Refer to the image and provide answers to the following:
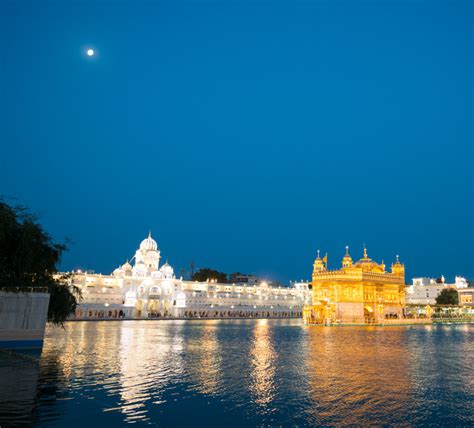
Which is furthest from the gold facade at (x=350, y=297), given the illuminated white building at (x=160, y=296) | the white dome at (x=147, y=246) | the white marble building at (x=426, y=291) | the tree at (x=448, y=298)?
the white marble building at (x=426, y=291)

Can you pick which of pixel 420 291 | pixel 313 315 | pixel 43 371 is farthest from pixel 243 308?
pixel 43 371

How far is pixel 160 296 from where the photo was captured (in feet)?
349

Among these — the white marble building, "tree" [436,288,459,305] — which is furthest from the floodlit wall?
the white marble building

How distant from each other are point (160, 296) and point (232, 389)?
300ft

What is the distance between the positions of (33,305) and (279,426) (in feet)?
63.0

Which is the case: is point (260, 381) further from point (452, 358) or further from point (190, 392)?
point (452, 358)

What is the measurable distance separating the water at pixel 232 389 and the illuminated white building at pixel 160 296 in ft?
226

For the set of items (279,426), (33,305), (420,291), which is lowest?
(279,426)

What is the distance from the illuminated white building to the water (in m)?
69.0

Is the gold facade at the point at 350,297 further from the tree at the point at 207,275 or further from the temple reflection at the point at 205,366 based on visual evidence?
the tree at the point at 207,275

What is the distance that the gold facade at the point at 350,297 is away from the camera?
238ft

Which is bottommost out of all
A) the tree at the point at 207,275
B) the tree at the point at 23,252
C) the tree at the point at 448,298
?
the tree at the point at 23,252

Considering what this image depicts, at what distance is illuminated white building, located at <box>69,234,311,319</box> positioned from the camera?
323ft

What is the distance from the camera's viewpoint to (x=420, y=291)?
15350cm
